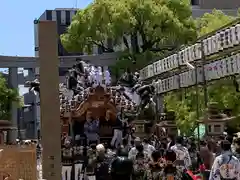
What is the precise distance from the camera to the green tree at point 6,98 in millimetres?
44791

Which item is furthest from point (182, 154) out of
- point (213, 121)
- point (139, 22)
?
point (139, 22)

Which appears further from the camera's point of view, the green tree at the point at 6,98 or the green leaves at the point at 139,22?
the green tree at the point at 6,98

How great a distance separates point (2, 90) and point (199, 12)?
58.9 ft

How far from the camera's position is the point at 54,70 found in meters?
9.02

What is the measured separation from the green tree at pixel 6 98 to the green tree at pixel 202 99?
615 inches

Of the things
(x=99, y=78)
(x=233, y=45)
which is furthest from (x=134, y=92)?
(x=233, y=45)

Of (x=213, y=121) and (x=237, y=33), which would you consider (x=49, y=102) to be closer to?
(x=213, y=121)

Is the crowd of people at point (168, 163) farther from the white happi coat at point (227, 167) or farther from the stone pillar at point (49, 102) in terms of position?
the stone pillar at point (49, 102)

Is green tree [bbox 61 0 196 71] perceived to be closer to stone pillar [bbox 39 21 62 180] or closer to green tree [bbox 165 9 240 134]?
green tree [bbox 165 9 240 134]

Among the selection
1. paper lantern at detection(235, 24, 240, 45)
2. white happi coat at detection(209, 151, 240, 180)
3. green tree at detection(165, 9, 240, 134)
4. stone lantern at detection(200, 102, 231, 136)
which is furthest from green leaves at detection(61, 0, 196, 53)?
white happi coat at detection(209, 151, 240, 180)

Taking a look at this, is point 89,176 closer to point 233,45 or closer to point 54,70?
point 54,70

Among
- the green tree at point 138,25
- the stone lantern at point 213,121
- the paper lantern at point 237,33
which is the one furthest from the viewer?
the green tree at point 138,25

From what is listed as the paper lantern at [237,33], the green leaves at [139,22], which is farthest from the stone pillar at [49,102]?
the green leaves at [139,22]

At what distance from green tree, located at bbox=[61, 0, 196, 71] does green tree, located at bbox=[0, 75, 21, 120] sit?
6.69 meters
